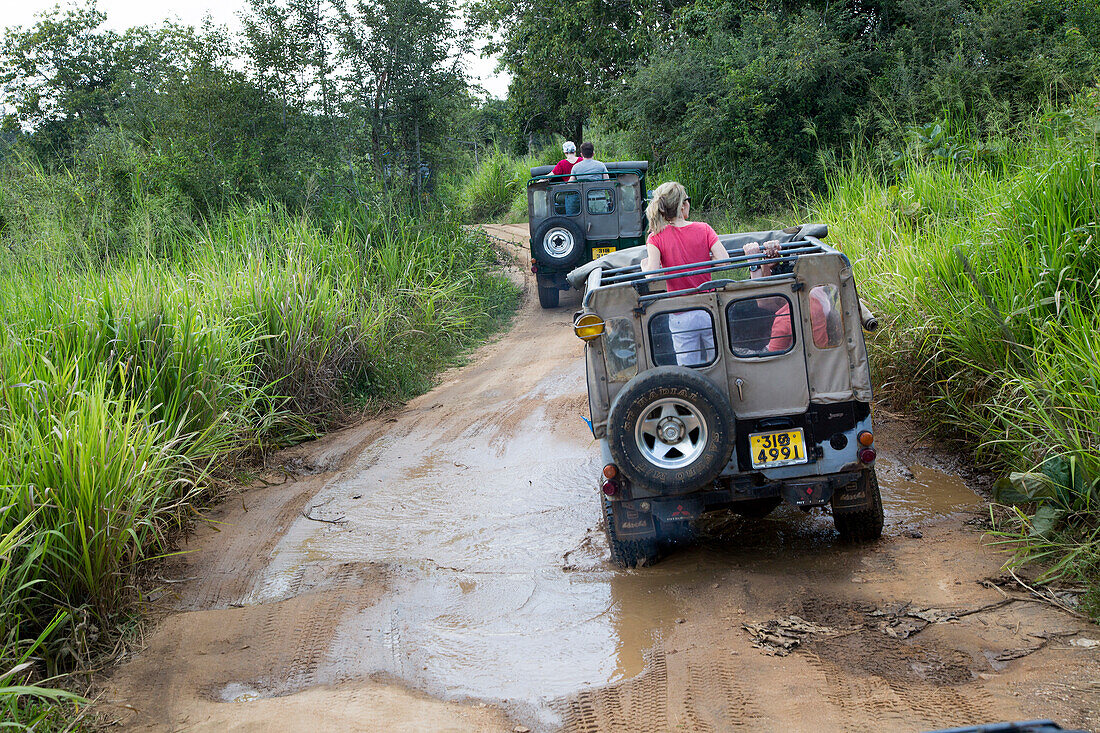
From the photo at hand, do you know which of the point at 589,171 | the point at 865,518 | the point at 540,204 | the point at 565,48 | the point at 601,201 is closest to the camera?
the point at 865,518

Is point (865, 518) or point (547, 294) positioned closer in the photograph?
point (865, 518)

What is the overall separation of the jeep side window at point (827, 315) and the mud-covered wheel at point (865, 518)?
0.69 m

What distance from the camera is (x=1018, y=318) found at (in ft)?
15.5

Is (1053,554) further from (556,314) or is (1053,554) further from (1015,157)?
(556,314)

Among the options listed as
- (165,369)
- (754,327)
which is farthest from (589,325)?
(165,369)

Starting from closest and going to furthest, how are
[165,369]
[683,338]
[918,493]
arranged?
[683,338] < [918,493] < [165,369]

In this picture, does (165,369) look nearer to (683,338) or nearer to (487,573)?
(487,573)

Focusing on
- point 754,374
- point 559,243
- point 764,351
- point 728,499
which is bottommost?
point 728,499

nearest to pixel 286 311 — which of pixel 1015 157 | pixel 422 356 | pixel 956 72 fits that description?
pixel 422 356

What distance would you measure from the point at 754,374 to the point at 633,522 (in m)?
0.95

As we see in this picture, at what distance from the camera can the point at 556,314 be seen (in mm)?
11836

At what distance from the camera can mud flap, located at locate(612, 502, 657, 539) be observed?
160 inches

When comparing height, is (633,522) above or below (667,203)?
below

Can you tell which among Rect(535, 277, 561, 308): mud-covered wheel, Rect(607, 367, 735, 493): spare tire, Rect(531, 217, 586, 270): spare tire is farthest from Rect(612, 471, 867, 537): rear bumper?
Rect(535, 277, 561, 308): mud-covered wheel
